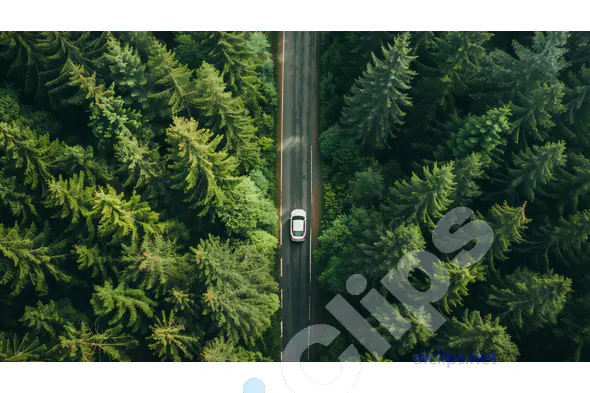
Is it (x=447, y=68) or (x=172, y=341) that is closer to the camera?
(x=172, y=341)

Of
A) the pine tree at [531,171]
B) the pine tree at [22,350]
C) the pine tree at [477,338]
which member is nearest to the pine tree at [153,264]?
the pine tree at [22,350]

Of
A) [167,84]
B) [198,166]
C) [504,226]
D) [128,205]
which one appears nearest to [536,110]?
[504,226]

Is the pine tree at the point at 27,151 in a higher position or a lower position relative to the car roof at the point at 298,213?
higher

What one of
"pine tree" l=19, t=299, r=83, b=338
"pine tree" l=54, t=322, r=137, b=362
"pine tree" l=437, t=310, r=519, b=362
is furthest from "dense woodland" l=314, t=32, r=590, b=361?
"pine tree" l=19, t=299, r=83, b=338

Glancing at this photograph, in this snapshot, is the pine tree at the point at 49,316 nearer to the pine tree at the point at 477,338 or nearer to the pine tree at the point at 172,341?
the pine tree at the point at 172,341

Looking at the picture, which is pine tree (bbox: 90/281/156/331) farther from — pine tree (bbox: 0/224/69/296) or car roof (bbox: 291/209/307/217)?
car roof (bbox: 291/209/307/217)

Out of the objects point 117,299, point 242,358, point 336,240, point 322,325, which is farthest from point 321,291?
point 117,299

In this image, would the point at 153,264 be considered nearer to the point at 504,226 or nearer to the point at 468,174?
the point at 468,174
